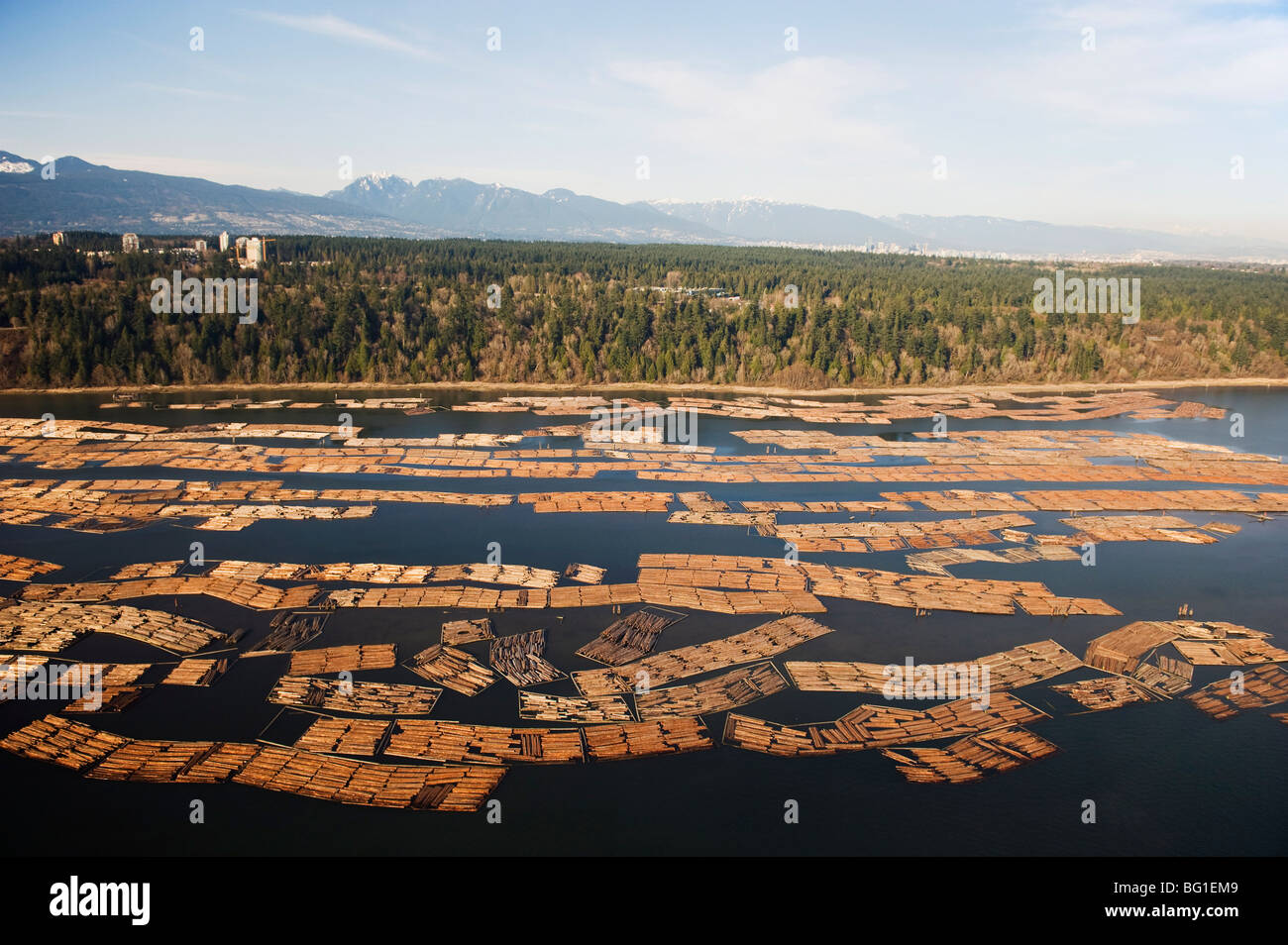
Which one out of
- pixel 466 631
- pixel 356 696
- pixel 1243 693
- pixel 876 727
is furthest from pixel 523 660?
pixel 1243 693

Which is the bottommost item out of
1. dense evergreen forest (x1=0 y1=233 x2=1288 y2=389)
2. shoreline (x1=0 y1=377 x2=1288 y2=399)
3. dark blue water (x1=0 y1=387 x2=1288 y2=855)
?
dark blue water (x1=0 y1=387 x2=1288 y2=855)

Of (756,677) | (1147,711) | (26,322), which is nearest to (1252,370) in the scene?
(1147,711)

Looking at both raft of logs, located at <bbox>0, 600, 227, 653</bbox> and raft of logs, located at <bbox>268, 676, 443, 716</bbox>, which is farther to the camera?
raft of logs, located at <bbox>0, 600, 227, 653</bbox>

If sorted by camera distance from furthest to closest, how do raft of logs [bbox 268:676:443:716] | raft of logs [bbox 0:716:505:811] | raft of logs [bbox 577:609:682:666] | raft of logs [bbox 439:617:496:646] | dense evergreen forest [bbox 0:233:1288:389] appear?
dense evergreen forest [bbox 0:233:1288:389]
raft of logs [bbox 439:617:496:646]
raft of logs [bbox 577:609:682:666]
raft of logs [bbox 268:676:443:716]
raft of logs [bbox 0:716:505:811]

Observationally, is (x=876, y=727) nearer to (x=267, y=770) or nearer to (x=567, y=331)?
(x=267, y=770)

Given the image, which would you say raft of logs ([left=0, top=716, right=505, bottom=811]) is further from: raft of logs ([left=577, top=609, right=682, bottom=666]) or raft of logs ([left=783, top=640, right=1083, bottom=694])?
raft of logs ([left=783, top=640, right=1083, bottom=694])

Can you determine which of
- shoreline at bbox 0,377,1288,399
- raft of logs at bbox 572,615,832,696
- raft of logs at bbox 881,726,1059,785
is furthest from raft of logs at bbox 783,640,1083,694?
shoreline at bbox 0,377,1288,399

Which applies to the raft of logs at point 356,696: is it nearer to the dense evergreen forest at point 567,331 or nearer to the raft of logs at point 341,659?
the raft of logs at point 341,659

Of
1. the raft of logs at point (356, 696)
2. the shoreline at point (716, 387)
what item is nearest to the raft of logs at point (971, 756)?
the raft of logs at point (356, 696)
